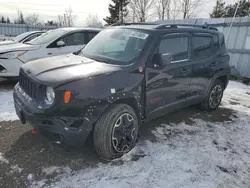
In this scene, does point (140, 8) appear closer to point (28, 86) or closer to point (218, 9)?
point (218, 9)

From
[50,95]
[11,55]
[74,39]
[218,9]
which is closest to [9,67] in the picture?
[11,55]

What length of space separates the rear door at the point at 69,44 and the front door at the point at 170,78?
3922 mm

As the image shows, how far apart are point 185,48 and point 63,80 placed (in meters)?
2.33

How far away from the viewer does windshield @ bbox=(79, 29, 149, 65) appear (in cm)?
314

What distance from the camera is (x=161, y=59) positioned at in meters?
3.04

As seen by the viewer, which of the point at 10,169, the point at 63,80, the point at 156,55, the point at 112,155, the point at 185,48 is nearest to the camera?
the point at 63,80

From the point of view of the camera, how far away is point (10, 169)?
8.70 feet

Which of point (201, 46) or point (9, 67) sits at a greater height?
point (201, 46)

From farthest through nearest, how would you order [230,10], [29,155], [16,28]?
[230,10] → [16,28] → [29,155]

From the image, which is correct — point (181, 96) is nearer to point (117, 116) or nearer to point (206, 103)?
point (206, 103)

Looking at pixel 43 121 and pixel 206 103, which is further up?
pixel 43 121

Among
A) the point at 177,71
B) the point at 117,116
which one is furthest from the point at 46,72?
the point at 177,71

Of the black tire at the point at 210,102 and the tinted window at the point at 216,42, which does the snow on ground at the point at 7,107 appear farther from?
the tinted window at the point at 216,42

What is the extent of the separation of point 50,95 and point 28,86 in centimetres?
54
